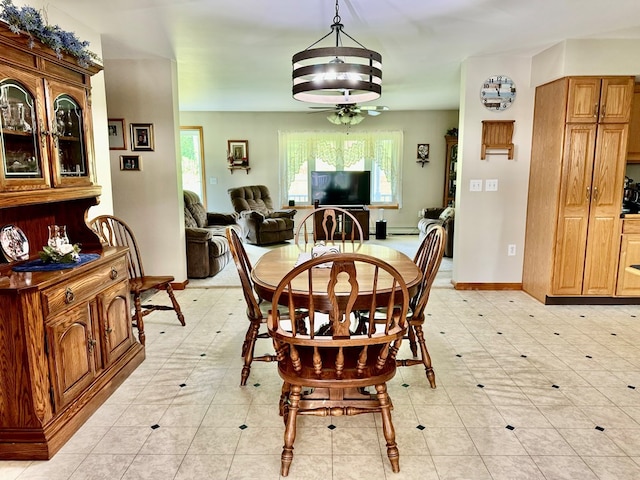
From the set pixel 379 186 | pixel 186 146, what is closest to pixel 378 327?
pixel 379 186

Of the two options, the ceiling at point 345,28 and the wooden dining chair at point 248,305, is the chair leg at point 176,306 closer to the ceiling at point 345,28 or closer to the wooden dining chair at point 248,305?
the wooden dining chair at point 248,305

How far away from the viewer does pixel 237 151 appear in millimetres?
8477

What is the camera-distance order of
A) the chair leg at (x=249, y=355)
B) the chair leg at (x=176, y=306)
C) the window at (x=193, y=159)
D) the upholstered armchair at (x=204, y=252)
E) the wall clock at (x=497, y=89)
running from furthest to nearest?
the window at (x=193, y=159) < the upholstered armchair at (x=204, y=252) < the wall clock at (x=497, y=89) < the chair leg at (x=176, y=306) < the chair leg at (x=249, y=355)

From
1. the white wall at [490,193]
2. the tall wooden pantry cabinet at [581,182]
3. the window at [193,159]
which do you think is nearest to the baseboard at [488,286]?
the white wall at [490,193]

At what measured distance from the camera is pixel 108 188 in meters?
3.56

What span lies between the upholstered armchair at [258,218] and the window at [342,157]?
0.82 m

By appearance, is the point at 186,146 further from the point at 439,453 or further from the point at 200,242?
the point at 439,453

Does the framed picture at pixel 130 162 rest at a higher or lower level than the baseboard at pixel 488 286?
higher

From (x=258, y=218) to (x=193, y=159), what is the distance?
248 cm

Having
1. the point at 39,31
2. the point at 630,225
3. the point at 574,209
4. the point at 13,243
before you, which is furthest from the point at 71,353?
the point at 630,225

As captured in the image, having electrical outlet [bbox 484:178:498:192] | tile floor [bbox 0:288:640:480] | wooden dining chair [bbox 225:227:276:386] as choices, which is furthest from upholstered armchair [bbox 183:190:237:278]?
electrical outlet [bbox 484:178:498:192]

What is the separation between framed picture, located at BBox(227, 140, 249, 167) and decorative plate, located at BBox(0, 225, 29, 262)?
20.5 ft

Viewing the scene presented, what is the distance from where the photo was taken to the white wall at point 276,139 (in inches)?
331

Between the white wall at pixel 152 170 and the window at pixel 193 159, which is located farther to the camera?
the window at pixel 193 159
